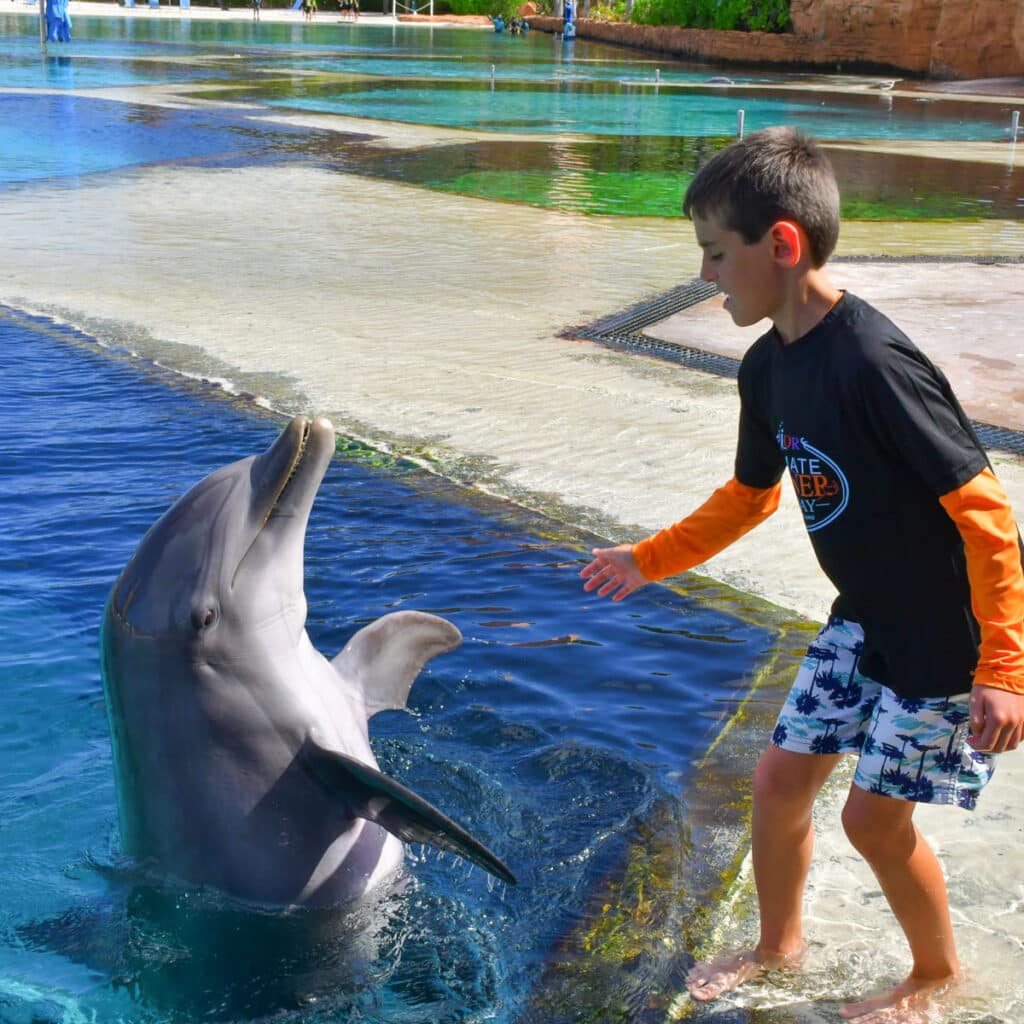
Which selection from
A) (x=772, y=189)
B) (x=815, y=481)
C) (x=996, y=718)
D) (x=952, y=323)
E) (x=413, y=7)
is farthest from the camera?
(x=413, y=7)

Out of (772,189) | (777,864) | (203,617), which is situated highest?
(772,189)

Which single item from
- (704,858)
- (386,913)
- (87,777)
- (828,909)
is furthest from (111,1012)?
(828,909)

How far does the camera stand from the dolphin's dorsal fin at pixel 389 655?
356 centimetres

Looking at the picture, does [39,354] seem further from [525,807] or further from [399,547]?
[525,807]

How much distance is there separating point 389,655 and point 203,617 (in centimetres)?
69

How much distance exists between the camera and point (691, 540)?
295 centimetres

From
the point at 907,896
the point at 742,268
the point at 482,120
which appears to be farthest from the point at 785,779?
the point at 482,120

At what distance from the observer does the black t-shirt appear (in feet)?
7.59

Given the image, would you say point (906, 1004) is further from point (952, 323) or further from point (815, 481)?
point (952, 323)

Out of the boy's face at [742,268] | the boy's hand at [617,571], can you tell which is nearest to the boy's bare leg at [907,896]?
the boy's hand at [617,571]

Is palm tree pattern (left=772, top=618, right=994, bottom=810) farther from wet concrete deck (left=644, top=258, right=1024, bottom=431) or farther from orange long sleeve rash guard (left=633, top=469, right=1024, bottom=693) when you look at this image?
wet concrete deck (left=644, top=258, right=1024, bottom=431)

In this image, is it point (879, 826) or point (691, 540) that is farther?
point (691, 540)

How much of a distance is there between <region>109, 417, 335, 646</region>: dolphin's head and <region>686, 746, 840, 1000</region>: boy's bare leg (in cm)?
123

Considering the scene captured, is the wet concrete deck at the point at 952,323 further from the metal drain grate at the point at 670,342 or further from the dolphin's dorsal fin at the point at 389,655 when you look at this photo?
the dolphin's dorsal fin at the point at 389,655
